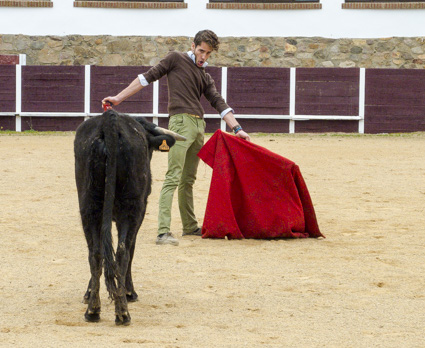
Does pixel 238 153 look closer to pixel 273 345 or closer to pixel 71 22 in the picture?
pixel 273 345

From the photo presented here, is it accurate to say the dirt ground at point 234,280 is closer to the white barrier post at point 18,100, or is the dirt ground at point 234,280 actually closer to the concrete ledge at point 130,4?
the white barrier post at point 18,100

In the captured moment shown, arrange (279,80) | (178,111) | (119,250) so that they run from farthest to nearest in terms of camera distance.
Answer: (279,80) < (178,111) < (119,250)

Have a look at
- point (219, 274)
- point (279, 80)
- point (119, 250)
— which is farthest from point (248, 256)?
point (279, 80)

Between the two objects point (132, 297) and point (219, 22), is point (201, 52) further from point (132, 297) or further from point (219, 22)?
point (219, 22)

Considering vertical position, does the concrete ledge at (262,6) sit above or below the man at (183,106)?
above

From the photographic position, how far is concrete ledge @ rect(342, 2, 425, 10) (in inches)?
584

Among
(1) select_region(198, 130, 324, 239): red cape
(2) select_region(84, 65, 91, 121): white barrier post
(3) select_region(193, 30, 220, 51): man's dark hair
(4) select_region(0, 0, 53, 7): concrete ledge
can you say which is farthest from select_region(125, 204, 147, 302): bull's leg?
(4) select_region(0, 0, 53, 7): concrete ledge

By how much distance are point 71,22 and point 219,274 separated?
457 inches

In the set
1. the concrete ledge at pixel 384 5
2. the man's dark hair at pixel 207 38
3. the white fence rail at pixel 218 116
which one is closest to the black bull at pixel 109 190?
the man's dark hair at pixel 207 38

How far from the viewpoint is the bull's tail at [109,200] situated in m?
3.33

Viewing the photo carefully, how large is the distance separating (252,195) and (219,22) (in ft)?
32.5

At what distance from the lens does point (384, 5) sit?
585 inches

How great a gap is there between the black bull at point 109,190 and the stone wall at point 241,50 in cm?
1165

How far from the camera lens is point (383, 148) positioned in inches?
470
